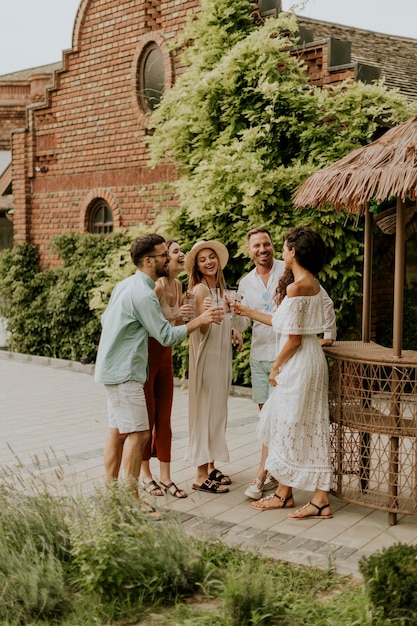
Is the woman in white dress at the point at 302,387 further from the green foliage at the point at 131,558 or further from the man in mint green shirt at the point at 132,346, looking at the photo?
the green foliage at the point at 131,558

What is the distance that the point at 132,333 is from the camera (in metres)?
5.35

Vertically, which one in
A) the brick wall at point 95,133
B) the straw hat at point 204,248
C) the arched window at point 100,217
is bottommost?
the straw hat at point 204,248

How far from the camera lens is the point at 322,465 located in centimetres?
553

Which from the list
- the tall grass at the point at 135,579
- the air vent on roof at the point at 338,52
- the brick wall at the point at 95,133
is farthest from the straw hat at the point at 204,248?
the brick wall at the point at 95,133

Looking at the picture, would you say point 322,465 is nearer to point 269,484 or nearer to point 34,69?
point 269,484

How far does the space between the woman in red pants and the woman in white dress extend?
0.90 meters

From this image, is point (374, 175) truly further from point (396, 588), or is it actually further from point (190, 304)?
point (396, 588)

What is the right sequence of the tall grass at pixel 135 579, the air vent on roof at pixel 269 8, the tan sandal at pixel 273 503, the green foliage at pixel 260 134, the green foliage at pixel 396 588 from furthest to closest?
1. the air vent on roof at pixel 269 8
2. the green foliage at pixel 260 134
3. the tan sandal at pixel 273 503
4. the tall grass at pixel 135 579
5. the green foliage at pixel 396 588

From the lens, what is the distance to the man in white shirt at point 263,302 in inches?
243

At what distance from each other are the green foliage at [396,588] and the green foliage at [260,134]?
20.7ft

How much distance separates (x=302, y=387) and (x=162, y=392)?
1184 millimetres

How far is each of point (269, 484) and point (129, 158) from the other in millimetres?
8602

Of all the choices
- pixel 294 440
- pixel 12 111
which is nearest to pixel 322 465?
pixel 294 440

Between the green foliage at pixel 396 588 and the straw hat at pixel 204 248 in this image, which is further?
the straw hat at pixel 204 248
